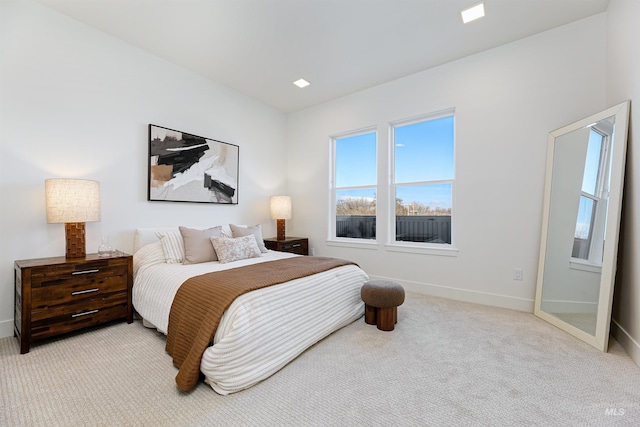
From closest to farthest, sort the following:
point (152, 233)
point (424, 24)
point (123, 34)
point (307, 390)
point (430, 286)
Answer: point (307, 390), point (424, 24), point (123, 34), point (152, 233), point (430, 286)

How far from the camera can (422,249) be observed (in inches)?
142

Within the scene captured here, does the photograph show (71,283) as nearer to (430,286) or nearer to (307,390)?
(307,390)

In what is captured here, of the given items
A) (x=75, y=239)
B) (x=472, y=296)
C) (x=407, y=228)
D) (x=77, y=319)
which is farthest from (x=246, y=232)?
(x=472, y=296)

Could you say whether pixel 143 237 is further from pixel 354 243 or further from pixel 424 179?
pixel 424 179

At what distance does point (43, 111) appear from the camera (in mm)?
2514

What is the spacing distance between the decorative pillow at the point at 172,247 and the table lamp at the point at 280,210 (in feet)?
5.45

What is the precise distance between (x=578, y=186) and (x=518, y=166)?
23.0 inches

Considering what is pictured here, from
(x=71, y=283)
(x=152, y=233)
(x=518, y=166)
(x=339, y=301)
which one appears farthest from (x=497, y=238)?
(x=71, y=283)

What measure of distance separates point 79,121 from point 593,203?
15.6 feet

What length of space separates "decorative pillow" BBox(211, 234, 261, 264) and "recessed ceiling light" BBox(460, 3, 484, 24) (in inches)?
122

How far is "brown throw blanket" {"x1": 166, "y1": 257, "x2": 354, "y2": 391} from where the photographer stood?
65.3 inches

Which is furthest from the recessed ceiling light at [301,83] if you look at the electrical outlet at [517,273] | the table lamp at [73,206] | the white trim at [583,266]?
the white trim at [583,266]

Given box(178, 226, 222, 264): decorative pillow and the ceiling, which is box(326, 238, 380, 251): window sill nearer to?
box(178, 226, 222, 264): decorative pillow

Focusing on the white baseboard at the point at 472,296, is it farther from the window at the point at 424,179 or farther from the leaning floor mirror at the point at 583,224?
the window at the point at 424,179
